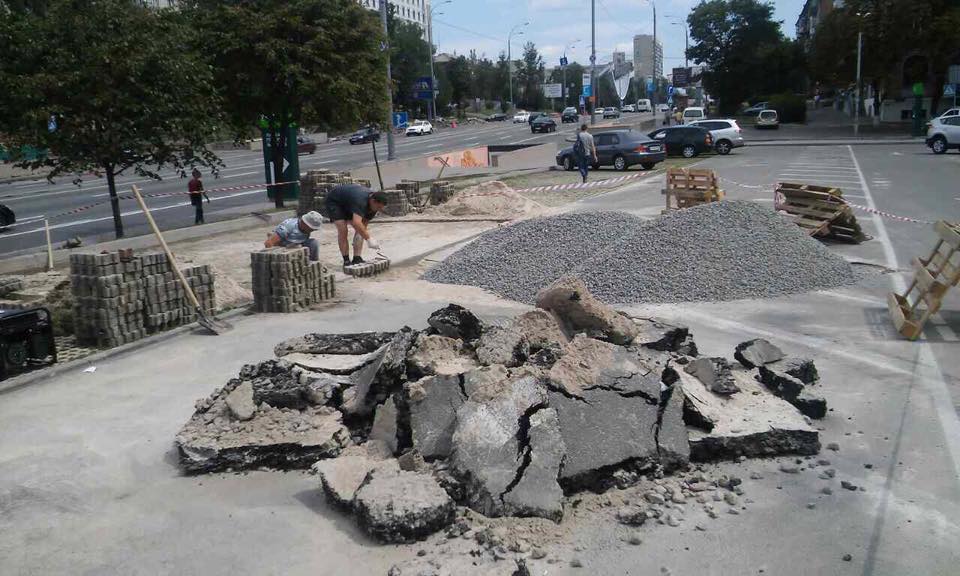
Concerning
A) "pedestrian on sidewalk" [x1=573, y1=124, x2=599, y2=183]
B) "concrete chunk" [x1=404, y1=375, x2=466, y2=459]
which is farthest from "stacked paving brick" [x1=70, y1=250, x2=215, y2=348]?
"pedestrian on sidewalk" [x1=573, y1=124, x2=599, y2=183]

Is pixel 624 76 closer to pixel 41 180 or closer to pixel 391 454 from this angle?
pixel 41 180

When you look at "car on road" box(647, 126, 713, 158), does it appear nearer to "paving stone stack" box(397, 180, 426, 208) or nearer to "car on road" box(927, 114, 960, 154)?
"car on road" box(927, 114, 960, 154)

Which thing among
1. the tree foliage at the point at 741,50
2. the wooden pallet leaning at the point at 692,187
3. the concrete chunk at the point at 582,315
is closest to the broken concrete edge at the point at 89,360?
the concrete chunk at the point at 582,315

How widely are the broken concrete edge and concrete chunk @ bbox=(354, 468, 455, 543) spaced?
15.7 ft

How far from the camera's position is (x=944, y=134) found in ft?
116

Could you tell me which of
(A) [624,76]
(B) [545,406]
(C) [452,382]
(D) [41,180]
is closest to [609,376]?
(B) [545,406]

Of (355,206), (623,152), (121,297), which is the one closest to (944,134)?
(623,152)

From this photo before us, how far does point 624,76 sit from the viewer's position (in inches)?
3031

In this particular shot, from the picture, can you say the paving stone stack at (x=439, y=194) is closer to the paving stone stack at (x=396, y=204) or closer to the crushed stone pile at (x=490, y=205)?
the crushed stone pile at (x=490, y=205)

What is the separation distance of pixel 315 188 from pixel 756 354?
52.2 feet

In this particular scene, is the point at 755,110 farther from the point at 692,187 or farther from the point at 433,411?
the point at 433,411

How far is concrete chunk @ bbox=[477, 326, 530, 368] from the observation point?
685cm

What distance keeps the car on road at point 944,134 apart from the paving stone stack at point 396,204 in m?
26.3

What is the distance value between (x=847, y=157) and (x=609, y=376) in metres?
34.7
